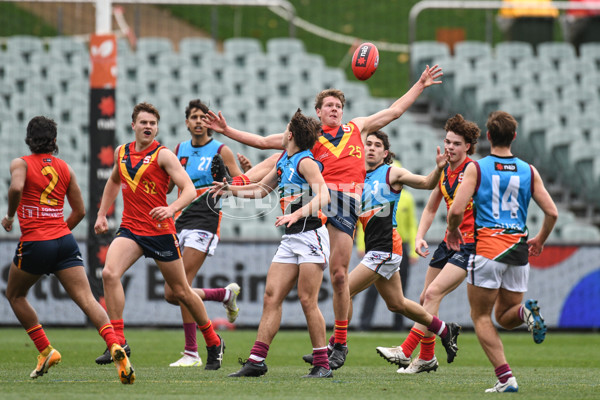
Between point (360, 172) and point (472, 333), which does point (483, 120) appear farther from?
point (360, 172)

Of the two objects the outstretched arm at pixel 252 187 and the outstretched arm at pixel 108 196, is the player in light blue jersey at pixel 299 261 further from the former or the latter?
the outstretched arm at pixel 108 196

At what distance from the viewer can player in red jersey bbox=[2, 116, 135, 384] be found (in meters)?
7.48

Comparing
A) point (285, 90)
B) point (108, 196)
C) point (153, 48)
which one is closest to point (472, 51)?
point (285, 90)

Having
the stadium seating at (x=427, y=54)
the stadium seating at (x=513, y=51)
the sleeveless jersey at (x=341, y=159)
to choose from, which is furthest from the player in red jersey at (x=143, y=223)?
the stadium seating at (x=513, y=51)

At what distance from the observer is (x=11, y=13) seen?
2291cm

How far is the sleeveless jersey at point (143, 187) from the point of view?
27.2 feet

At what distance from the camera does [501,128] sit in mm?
6848

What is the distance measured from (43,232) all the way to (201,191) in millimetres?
2442

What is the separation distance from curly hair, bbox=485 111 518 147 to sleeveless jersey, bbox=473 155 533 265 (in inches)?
5.3

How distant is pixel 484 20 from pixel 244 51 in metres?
6.11

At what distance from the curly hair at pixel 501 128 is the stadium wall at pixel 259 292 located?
7422 mm

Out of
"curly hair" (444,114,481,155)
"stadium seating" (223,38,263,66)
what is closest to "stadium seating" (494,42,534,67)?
"stadium seating" (223,38,263,66)

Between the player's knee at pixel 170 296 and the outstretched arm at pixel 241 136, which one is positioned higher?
the outstretched arm at pixel 241 136

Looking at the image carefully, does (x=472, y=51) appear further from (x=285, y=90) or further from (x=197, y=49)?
(x=197, y=49)
